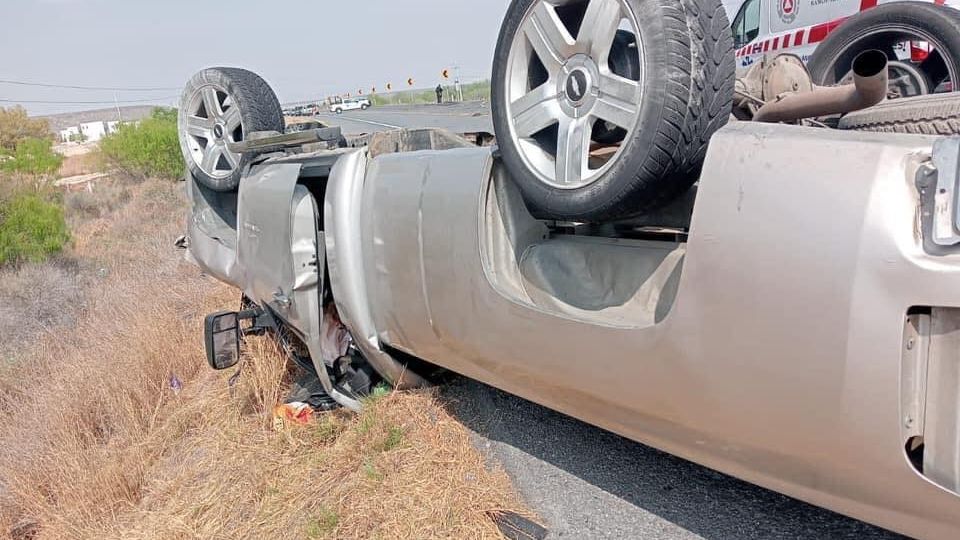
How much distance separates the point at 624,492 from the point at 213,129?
354cm

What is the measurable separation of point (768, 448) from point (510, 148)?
3.76 ft

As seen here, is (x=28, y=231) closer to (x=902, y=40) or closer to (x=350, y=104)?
(x=902, y=40)

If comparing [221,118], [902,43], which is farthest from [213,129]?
[902,43]

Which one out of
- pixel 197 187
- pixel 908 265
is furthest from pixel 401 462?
pixel 197 187

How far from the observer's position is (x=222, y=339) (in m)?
3.66

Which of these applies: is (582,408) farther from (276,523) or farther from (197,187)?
(197,187)

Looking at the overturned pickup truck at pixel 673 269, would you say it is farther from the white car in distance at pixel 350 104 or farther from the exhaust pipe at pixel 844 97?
the white car in distance at pixel 350 104

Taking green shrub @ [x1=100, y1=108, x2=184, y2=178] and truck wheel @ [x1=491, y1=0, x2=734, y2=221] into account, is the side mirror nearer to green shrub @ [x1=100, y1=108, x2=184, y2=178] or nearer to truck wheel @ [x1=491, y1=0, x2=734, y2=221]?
truck wheel @ [x1=491, y1=0, x2=734, y2=221]

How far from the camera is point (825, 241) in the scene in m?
1.49

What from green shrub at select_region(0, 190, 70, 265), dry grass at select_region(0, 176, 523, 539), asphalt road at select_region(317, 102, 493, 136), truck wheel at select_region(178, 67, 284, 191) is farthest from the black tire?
green shrub at select_region(0, 190, 70, 265)

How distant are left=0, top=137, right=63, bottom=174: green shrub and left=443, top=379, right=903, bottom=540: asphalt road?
21.1 metres

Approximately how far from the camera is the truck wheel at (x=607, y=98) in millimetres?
1833

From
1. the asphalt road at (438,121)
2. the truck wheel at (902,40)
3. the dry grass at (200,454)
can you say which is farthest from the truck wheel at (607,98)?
the asphalt road at (438,121)

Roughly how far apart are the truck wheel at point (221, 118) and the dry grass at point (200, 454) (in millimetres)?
1315
